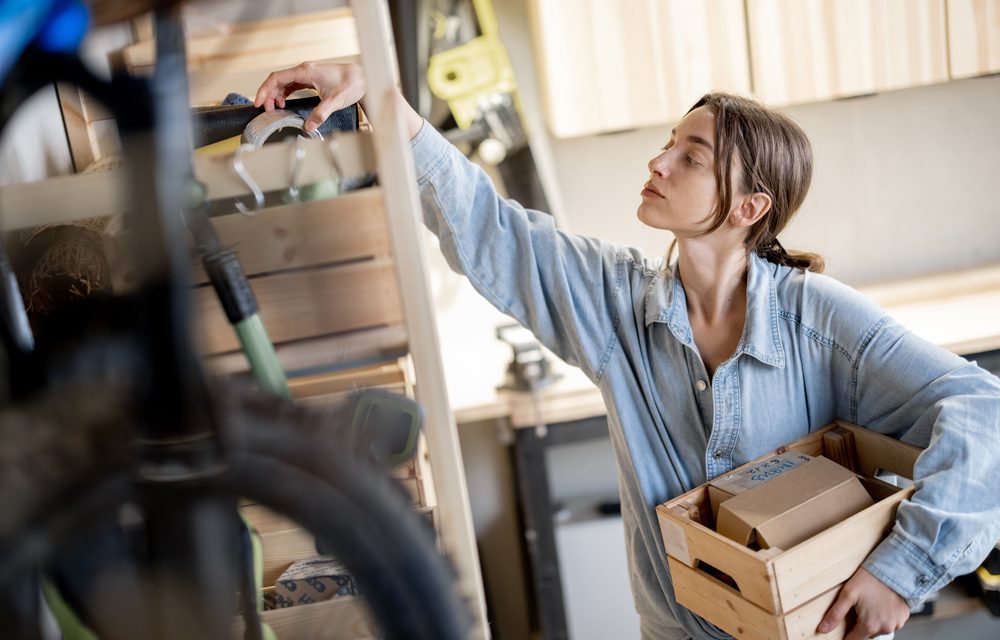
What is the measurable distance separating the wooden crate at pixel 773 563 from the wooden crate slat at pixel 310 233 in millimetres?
514

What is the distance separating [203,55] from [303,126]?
0.21 meters

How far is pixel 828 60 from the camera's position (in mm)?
1832

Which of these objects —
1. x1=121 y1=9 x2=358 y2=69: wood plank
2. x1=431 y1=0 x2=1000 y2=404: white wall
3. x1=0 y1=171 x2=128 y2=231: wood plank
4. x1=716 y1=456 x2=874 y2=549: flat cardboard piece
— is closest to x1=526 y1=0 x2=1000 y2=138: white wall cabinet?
x1=431 y1=0 x2=1000 y2=404: white wall

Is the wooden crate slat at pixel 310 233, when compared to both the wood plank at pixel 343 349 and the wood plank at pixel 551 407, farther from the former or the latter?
the wood plank at pixel 551 407

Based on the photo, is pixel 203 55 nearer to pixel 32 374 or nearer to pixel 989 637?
pixel 32 374

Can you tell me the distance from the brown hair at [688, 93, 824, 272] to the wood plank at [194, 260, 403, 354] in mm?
543

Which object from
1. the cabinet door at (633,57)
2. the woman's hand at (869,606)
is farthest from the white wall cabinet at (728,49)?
the woman's hand at (869,606)

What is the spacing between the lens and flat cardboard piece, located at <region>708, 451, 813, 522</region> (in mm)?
1059

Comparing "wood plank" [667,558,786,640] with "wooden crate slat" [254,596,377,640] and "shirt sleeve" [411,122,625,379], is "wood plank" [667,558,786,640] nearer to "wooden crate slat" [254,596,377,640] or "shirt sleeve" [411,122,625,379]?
"shirt sleeve" [411,122,625,379]

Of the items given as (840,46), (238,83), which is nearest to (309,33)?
(238,83)

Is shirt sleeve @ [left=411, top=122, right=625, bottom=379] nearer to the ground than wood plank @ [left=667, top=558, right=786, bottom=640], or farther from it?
farther from it

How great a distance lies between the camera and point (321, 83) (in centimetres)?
85

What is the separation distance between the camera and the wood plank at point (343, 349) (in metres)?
0.86

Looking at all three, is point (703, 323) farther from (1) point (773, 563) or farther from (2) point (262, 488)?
(2) point (262, 488)
